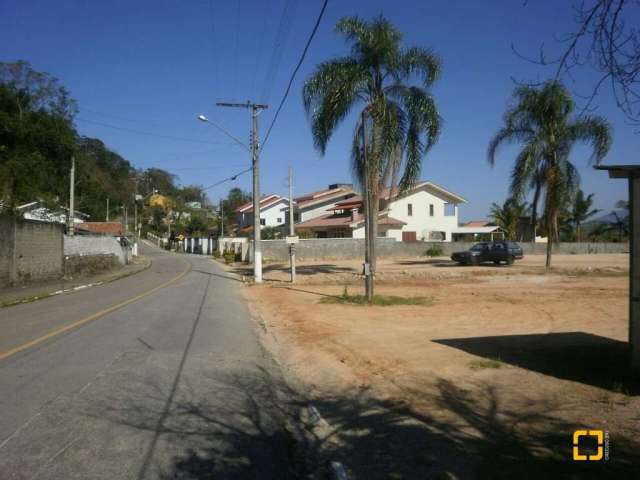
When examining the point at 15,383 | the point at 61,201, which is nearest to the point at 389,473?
the point at 15,383

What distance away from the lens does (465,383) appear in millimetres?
7383

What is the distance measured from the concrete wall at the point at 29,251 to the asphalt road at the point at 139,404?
12454mm

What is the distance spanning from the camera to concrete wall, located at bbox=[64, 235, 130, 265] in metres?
35.0

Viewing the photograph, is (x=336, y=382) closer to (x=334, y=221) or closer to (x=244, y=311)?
(x=244, y=311)

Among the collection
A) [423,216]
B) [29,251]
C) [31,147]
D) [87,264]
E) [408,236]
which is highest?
[31,147]

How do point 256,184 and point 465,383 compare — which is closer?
point 465,383

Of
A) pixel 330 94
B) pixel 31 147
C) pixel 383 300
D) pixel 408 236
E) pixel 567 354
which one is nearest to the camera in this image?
pixel 567 354

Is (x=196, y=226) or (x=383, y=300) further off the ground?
(x=196, y=226)

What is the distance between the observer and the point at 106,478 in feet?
14.5

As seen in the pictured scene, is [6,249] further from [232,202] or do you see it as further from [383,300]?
[232,202]

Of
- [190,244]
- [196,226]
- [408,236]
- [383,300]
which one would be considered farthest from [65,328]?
[196,226]

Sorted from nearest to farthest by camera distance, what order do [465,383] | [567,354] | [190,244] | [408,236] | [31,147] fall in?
1. [465,383]
2. [567,354]
3. [31,147]
4. [408,236]
5. [190,244]
